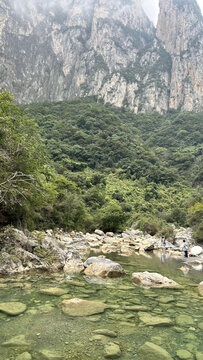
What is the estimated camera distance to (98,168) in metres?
81.4

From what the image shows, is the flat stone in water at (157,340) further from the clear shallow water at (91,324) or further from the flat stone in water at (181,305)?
the flat stone in water at (181,305)

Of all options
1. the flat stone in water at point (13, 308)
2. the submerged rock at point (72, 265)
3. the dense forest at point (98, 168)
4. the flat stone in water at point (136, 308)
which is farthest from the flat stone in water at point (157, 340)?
the dense forest at point (98, 168)

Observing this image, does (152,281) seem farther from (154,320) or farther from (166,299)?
(154,320)

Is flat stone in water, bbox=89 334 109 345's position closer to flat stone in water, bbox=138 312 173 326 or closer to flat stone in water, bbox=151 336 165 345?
flat stone in water, bbox=151 336 165 345

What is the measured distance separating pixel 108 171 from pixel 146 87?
88.5 metres

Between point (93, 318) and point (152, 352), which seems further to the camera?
point (93, 318)

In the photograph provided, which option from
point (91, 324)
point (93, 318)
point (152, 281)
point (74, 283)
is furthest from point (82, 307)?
point (152, 281)

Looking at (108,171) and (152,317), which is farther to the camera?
(108,171)

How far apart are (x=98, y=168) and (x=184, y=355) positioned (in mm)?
77042

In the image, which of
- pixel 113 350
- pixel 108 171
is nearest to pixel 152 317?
pixel 113 350

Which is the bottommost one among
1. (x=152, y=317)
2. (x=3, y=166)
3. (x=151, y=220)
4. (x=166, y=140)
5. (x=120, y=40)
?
(x=151, y=220)

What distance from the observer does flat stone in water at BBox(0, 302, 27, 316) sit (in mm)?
6248

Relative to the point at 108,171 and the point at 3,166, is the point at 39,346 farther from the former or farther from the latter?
the point at 108,171

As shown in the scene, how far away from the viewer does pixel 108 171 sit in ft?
264
